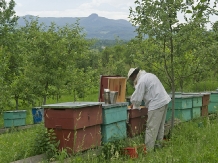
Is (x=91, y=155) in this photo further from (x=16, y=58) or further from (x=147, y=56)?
(x=16, y=58)

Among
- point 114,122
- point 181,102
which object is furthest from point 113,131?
point 181,102

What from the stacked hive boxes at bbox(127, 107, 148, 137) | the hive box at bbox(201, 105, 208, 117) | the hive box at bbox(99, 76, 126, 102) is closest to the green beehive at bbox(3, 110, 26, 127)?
the hive box at bbox(99, 76, 126, 102)

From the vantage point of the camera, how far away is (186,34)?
7.14m

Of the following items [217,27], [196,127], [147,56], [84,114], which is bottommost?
[196,127]

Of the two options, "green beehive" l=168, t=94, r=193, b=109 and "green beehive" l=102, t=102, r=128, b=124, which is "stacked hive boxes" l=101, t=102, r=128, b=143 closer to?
"green beehive" l=102, t=102, r=128, b=124

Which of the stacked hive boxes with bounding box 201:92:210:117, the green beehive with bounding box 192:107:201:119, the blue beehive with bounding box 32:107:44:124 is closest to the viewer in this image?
the green beehive with bounding box 192:107:201:119

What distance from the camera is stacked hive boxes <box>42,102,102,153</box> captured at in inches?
199

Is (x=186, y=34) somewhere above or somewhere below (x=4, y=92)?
above

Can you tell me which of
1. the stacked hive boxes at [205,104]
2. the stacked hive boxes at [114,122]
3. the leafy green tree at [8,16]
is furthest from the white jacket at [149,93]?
the leafy green tree at [8,16]

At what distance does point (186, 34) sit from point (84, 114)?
316 centimetres

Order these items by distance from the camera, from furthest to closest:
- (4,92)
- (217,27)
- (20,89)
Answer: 1. (20,89)
2. (4,92)
3. (217,27)

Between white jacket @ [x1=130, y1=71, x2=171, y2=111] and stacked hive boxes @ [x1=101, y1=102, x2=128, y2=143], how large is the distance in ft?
1.22

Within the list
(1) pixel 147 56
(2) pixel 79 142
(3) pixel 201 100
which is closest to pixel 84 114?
(2) pixel 79 142

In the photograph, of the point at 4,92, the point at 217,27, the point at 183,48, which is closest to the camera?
the point at 217,27
